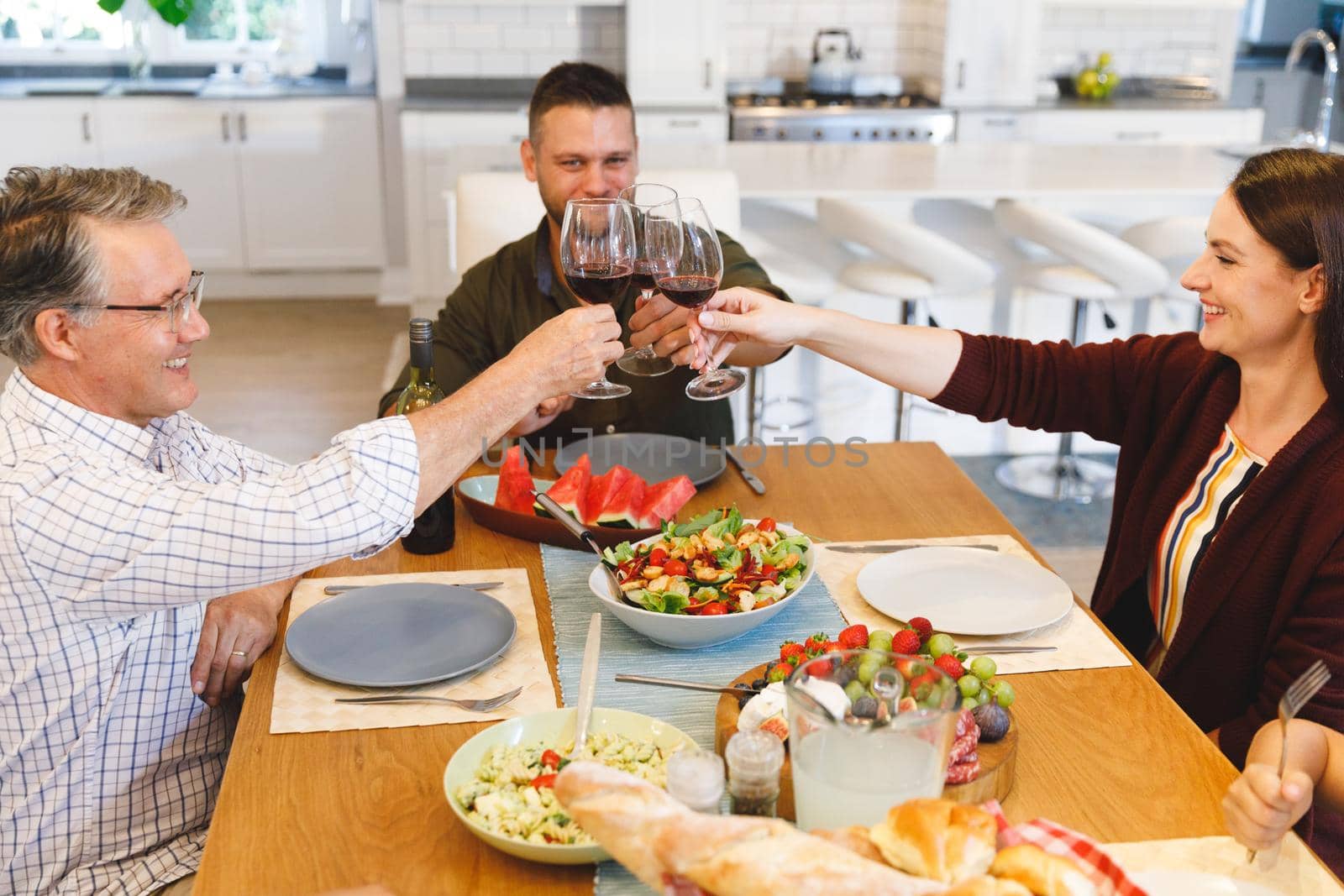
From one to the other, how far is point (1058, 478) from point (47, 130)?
4.54m

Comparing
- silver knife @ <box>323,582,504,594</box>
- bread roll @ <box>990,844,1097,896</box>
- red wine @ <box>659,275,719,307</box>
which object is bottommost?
silver knife @ <box>323,582,504,594</box>

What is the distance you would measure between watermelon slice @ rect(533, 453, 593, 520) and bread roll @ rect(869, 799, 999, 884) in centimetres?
90

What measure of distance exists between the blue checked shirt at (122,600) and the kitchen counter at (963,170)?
2.29 m

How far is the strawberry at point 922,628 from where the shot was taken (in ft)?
4.66

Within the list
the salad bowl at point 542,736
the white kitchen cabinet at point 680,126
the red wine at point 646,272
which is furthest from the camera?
the white kitchen cabinet at point 680,126

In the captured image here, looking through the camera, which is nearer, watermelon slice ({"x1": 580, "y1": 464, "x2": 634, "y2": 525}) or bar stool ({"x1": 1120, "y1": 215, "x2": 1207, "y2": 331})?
watermelon slice ({"x1": 580, "y1": 464, "x2": 634, "y2": 525})

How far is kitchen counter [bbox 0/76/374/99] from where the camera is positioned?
5.77m

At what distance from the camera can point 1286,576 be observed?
63.4 inches

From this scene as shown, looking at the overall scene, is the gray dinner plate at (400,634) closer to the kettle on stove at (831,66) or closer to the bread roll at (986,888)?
the bread roll at (986,888)

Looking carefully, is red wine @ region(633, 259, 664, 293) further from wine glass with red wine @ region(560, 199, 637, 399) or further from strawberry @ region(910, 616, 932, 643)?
strawberry @ region(910, 616, 932, 643)

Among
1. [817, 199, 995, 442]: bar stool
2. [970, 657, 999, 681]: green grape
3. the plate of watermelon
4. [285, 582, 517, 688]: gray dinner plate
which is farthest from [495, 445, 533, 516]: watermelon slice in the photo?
[817, 199, 995, 442]: bar stool

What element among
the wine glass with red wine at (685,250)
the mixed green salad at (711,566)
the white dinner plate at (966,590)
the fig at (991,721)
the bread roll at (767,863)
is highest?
the wine glass with red wine at (685,250)

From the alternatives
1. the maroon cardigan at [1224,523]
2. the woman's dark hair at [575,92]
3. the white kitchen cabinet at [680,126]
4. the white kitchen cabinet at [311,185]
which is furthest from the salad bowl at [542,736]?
the white kitchen cabinet at [311,185]

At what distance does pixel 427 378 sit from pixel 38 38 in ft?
17.7
